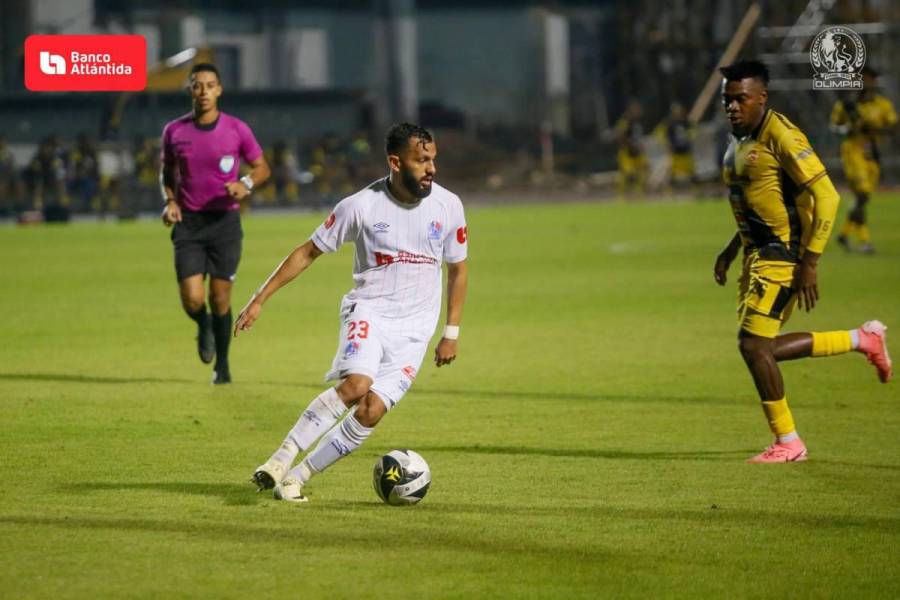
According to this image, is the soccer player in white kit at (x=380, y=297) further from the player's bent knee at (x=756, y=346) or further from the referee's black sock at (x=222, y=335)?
the referee's black sock at (x=222, y=335)

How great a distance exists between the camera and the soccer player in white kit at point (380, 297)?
7.98 meters

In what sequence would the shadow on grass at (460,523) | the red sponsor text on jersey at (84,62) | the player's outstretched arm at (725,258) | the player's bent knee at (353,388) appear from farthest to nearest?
the red sponsor text on jersey at (84,62), the player's outstretched arm at (725,258), the player's bent knee at (353,388), the shadow on grass at (460,523)

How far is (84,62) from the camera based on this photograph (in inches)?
843

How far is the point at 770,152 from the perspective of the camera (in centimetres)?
917

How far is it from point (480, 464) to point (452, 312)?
1.22 m

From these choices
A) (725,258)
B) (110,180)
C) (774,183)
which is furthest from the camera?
(110,180)

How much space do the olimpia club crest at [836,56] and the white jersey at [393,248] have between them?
18528 mm

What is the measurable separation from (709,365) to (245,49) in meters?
47.5

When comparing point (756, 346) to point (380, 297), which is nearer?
point (380, 297)

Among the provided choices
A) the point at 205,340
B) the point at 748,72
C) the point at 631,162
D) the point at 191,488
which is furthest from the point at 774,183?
the point at 631,162

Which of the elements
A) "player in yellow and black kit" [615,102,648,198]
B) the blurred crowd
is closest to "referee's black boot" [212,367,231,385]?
the blurred crowd

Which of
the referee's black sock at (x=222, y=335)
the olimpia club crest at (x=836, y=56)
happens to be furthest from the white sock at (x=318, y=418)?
the olimpia club crest at (x=836, y=56)

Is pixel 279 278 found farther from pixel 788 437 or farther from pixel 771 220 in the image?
pixel 788 437

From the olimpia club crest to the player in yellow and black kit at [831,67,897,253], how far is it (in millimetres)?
991
